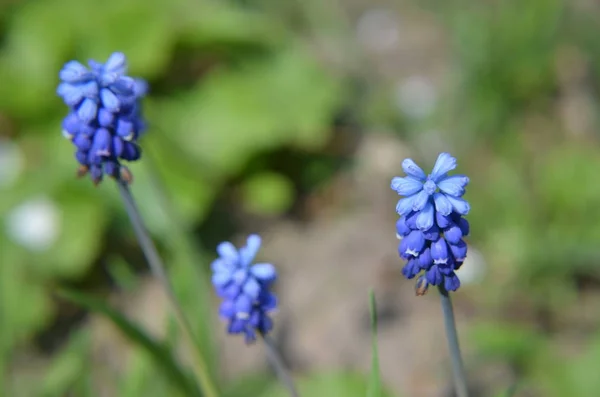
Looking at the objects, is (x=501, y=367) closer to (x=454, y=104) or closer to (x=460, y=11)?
(x=454, y=104)

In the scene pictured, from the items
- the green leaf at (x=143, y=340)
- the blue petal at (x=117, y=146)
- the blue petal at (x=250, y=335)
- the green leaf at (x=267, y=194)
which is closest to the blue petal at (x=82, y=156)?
the blue petal at (x=117, y=146)

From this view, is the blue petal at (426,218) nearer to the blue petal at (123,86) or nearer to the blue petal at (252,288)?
the blue petal at (252,288)

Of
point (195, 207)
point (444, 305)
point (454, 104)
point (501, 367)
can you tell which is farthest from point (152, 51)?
point (444, 305)

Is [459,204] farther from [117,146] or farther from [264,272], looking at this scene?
[117,146]

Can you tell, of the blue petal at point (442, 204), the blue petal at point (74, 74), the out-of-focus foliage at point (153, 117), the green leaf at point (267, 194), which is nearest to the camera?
the blue petal at point (442, 204)

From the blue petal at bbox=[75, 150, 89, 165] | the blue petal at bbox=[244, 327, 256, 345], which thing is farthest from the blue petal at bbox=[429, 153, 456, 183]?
the blue petal at bbox=[75, 150, 89, 165]

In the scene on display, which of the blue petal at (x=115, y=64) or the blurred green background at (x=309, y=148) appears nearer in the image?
the blue petal at (x=115, y=64)

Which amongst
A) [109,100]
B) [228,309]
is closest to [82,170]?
[109,100]
